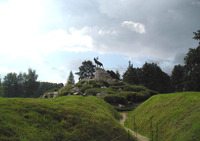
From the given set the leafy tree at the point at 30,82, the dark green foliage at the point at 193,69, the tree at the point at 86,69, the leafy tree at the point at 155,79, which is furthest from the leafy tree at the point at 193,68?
the leafy tree at the point at 30,82

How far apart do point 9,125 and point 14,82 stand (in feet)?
203

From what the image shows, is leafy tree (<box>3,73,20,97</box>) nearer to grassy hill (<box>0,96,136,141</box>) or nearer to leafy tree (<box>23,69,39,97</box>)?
leafy tree (<box>23,69,39,97</box>)

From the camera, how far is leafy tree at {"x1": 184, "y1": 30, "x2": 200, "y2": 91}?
30148 millimetres

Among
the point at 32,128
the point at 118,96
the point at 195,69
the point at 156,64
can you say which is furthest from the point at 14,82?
the point at 32,128

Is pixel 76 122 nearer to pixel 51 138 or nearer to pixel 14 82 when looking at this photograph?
pixel 51 138

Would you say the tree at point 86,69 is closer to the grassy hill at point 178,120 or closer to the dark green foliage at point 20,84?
the dark green foliage at point 20,84

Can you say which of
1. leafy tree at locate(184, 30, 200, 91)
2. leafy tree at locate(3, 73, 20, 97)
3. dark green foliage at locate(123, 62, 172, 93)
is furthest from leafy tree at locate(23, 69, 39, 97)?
leafy tree at locate(184, 30, 200, 91)

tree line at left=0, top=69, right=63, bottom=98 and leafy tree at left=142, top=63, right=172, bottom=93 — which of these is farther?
tree line at left=0, top=69, right=63, bottom=98

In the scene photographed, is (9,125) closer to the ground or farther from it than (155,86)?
closer to the ground

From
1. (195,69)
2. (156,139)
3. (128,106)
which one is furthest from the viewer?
(195,69)

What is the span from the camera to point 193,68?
3197cm

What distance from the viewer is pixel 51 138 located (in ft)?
19.8

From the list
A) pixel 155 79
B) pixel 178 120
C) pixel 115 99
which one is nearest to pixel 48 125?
pixel 178 120

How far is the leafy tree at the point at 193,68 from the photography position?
30.1 meters
